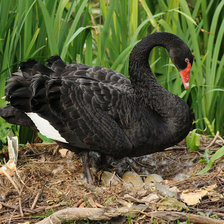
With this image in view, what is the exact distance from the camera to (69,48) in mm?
3869

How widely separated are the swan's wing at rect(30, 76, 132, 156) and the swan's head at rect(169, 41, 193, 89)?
444mm

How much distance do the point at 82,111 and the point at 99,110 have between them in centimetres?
11

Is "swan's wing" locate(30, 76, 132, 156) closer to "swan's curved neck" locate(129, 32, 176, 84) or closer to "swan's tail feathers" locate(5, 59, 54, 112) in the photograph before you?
"swan's tail feathers" locate(5, 59, 54, 112)

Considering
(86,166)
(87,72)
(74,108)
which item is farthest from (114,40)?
(86,166)

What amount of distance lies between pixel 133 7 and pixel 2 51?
3.47 feet

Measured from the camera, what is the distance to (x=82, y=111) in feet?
10.5

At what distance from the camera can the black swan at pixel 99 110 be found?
3.17 metres

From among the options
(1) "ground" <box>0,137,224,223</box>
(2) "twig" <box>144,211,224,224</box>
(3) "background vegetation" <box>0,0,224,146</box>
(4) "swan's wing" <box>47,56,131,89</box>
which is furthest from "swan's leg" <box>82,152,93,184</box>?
(2) "twig" <box>144,211,224,224</box>

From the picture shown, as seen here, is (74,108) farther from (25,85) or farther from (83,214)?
(83,214)

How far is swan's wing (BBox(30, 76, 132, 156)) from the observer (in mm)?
3154

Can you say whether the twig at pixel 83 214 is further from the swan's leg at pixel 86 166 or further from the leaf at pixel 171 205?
the swan's leg at pixel 86 166

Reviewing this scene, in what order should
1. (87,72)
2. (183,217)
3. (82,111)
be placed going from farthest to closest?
(87,72) → (82,111) → (183,217)

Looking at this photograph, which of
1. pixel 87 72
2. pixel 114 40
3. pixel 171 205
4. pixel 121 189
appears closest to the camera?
pixel 171 205

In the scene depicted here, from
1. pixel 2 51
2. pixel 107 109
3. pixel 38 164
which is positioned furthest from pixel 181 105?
pixel 2 51
